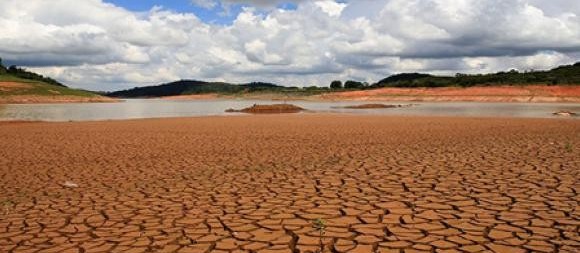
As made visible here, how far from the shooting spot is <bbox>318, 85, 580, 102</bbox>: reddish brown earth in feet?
249

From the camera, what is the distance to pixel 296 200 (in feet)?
24.8

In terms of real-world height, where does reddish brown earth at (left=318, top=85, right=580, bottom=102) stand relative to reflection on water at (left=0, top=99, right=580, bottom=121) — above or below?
above

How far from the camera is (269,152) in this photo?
14.2 m

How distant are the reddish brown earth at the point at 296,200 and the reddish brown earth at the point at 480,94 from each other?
70.2 meters

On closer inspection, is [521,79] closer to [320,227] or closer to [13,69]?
[320,227]

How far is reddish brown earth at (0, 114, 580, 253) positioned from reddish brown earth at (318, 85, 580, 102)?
7025cm

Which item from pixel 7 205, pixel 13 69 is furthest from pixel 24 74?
pixel 7 205

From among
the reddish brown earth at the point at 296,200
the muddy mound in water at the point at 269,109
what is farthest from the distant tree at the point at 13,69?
the reddish brown earth at the point at 296,200

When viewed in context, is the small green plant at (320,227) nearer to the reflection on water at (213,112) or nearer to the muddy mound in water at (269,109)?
the reflection on water at (213,112)

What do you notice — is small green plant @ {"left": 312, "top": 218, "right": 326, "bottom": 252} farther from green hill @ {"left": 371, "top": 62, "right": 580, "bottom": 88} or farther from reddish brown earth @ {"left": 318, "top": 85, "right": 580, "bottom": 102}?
green hill @ {"left": 371, "top": 62, "right": 580, "bottom": 88}

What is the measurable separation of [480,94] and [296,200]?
8588cm

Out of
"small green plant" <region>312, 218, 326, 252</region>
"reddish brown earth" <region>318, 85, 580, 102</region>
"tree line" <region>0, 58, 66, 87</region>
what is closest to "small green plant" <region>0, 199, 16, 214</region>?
"small green plant" <region>312, 218, 326, 252</region>

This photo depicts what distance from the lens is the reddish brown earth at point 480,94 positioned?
75.9 metres

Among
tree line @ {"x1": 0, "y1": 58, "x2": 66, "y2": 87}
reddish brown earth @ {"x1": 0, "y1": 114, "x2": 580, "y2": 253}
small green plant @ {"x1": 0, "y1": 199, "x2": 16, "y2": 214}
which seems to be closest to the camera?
reddish brown earth @ {"x1": 0, "y1": 114, "x2": 580, "y2": 253}
